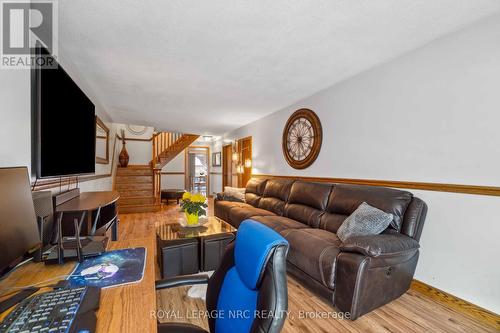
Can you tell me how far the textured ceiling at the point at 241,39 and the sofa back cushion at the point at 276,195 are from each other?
1547 millimetres

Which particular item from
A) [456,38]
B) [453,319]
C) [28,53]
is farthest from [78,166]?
[456,38]

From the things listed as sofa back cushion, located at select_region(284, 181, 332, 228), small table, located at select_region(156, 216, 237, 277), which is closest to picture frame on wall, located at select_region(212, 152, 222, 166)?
sofa back cushion, located at select_region(284, 181, 332, 228)

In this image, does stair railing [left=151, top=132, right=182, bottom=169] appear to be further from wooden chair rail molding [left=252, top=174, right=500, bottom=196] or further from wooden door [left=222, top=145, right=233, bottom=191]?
wooden chair rail molding [left=252, top=174, right=500, bottom=196]

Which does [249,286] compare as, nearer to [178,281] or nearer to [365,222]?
[178,281]

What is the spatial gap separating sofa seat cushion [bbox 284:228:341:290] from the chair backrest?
1253 mm

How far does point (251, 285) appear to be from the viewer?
2.70ft

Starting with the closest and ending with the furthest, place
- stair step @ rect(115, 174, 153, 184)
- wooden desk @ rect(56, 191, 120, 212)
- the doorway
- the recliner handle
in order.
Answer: the recliner handle
wooden desk @ rect(56, 191, 120, 212)
stair step @ rect(115, 174, 153, 184)
the doorway

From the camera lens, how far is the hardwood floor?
171 cm

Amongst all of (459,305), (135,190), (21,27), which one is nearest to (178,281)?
(21,27)

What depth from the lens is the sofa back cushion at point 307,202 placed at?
118 inches

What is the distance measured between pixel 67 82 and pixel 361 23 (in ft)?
8.07

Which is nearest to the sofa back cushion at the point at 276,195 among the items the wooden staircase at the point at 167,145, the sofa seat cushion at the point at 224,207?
the sofa seat cushion at the point at 224,207

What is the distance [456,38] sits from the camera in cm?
204

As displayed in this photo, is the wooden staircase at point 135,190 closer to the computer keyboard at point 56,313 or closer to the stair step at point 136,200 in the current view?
the stair step at point 136,200
